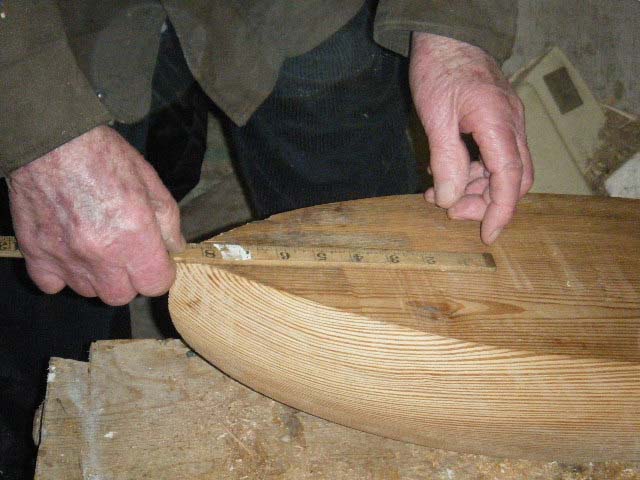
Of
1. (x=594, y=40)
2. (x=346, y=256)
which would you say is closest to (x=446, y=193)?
(x=346, y=256)

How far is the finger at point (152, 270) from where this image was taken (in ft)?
4.45

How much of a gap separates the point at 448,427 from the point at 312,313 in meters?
0.53

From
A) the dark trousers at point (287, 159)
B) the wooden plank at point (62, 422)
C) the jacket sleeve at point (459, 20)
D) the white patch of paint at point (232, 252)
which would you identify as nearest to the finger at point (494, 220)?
the jacket sleeve at point (459, 20)

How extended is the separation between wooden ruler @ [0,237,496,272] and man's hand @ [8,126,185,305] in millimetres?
82

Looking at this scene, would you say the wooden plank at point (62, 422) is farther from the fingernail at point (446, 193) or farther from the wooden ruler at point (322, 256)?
the fingernail at point (446, 193)

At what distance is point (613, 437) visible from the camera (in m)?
1.60

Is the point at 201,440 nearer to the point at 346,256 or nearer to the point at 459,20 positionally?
the point at 346,256

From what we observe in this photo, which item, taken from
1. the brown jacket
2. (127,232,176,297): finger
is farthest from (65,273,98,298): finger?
the brown jacket

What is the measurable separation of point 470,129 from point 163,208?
92cm

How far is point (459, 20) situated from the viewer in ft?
5.85

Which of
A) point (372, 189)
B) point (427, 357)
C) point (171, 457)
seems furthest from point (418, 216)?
point (171, 457)

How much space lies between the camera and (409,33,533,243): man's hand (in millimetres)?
1681

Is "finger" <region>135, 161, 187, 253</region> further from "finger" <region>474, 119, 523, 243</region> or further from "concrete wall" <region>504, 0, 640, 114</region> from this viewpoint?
"concrete wall" <region>504, 0, 640, 114</region>

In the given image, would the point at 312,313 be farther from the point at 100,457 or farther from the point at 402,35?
the point at 402,35
